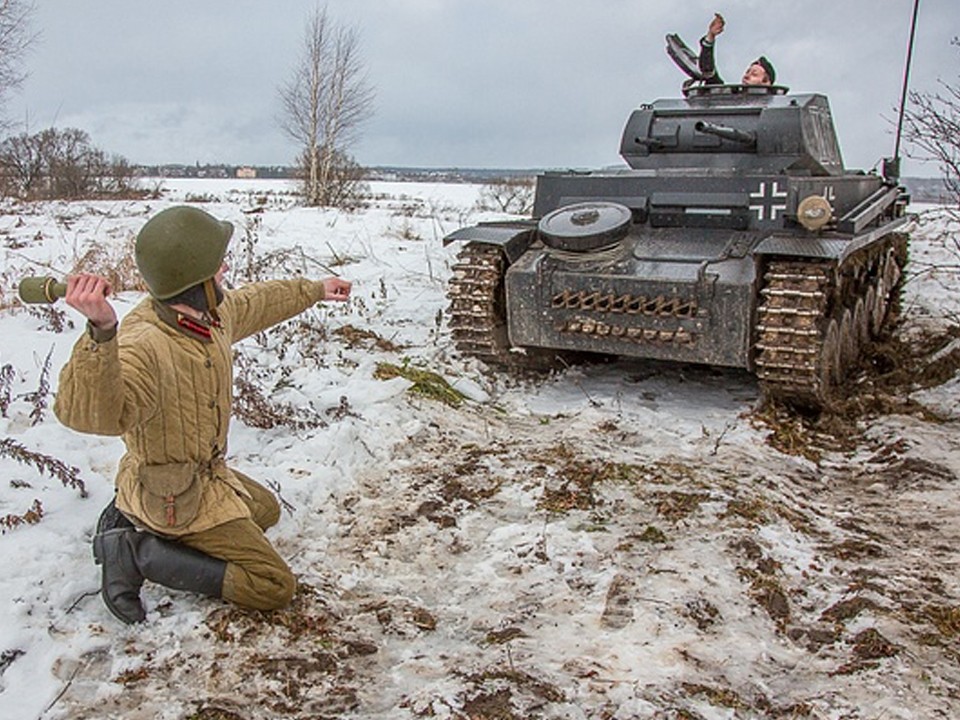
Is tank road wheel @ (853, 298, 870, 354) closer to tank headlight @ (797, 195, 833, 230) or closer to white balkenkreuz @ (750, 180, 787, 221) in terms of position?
white balkenkreuz @ (750, 180, 787, 221)

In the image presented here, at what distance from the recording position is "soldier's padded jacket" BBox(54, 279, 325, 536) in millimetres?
2830

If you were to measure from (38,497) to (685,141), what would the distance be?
5661mm

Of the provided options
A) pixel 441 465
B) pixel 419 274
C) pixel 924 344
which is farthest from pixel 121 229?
pixel 924 344

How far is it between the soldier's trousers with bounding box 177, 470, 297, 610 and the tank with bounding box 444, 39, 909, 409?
341 cm

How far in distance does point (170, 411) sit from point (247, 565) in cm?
62

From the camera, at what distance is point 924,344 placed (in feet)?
26.8

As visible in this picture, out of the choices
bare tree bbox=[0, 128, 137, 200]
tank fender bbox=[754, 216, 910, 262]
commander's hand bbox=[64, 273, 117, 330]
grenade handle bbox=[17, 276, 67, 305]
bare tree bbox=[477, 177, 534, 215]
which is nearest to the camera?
commander's hand bbox=[64, 273, 117, 330]

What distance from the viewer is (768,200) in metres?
6.29

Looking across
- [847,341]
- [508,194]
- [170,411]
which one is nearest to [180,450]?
[170,411]

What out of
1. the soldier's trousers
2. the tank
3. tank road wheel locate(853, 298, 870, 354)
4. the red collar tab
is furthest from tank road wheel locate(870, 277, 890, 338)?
the red collar tab

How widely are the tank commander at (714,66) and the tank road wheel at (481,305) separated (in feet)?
11.2

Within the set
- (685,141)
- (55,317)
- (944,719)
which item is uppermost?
(685,141)

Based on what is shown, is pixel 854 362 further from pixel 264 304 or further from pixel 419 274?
pixel 264 304

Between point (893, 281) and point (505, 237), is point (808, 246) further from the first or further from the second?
point (893, 281)
